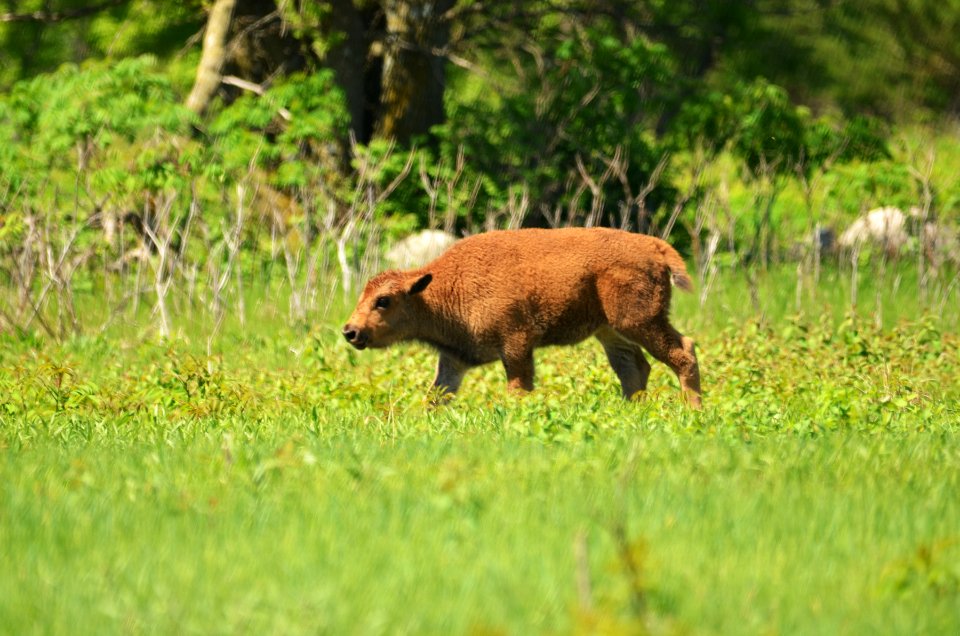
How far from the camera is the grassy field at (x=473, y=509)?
418cm

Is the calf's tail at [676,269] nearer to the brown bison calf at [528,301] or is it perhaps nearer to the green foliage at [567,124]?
the brown bison calf at [528,301]

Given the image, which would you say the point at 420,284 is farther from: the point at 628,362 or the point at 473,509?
the point at 473,509

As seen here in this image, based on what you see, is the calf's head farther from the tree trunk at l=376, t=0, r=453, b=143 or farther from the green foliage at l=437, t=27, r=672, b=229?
the tree trunk at l=376, t=0, r=453, b=143

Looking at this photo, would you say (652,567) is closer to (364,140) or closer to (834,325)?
(834,325)

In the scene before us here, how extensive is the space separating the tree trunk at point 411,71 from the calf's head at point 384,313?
28.0ft

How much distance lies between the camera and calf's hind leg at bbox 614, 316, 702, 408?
8.93 metres

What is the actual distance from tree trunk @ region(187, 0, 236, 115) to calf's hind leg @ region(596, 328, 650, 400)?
991 centimetres

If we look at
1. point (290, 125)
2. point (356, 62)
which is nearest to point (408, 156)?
point (290, 125)

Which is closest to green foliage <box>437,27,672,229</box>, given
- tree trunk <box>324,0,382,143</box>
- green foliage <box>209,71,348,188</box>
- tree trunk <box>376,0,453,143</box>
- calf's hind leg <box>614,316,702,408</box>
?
tree trunk <box>376,0,453,143</box>

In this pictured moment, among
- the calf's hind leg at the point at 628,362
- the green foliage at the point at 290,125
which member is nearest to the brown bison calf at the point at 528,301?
the calf's hind leg at the point at 628,362

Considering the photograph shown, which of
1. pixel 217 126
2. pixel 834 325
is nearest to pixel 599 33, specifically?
pixel 217 126

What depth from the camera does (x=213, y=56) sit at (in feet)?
56.7

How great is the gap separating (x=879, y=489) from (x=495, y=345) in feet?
12.7

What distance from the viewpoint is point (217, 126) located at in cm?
1645
